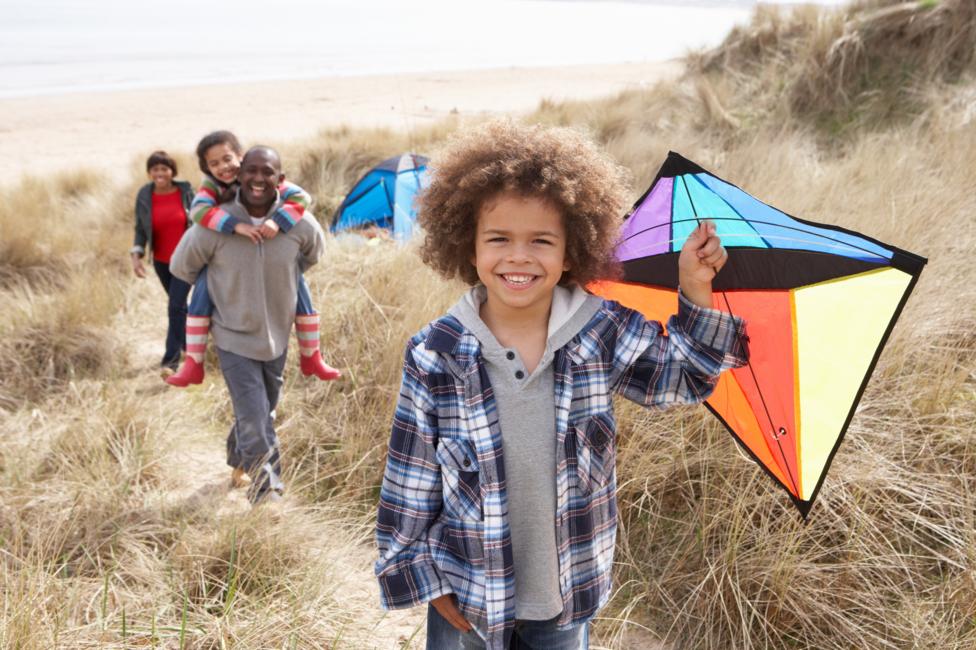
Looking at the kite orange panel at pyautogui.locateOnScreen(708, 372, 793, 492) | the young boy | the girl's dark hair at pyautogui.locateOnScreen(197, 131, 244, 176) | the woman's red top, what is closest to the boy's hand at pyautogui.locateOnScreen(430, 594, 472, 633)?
the young boy

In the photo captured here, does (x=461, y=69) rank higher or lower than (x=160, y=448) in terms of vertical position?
higher

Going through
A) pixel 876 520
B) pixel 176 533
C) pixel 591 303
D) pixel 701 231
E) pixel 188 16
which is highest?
pixel 188 16

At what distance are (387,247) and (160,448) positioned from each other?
2.97m

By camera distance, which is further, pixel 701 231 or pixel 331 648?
pixel 331 648

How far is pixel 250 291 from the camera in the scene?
12.0 feet

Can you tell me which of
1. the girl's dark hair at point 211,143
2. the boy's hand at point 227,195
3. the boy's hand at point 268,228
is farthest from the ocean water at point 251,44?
the boy's hand at point 268,228

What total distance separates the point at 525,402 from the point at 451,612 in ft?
1.78

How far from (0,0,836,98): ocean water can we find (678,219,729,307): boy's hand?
11.2 meters

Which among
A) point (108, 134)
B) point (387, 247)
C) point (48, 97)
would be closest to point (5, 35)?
point (48, 97)

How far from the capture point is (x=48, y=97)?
76.7 feet

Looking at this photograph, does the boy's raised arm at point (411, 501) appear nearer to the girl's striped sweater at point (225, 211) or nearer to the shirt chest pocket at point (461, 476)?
the shirt chest pocket at point (461, 476)

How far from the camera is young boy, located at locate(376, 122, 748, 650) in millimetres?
1759

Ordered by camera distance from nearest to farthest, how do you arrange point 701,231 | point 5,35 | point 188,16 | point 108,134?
point 701,231
point 108,134
point 5,35
point 188,16

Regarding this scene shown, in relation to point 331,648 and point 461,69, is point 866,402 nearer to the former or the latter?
point 331,648
